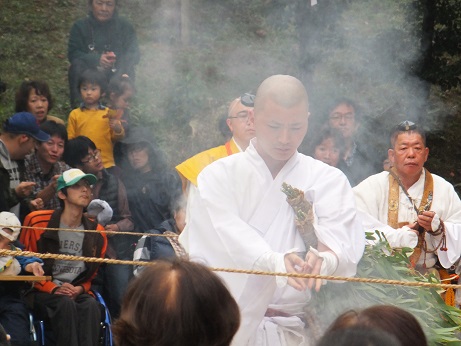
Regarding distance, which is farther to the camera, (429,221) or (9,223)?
(9,223)

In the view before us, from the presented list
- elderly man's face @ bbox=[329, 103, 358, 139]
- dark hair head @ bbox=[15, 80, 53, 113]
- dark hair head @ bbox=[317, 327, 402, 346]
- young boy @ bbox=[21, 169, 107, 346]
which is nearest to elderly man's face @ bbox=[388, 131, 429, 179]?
elderly man's face @ bbox=[329, 103, 358, 139]

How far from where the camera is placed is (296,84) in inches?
159

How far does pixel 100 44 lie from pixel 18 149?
2.34 meters

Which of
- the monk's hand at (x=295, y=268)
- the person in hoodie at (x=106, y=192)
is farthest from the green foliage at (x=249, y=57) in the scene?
the monk's hand at (x=295, y=268)

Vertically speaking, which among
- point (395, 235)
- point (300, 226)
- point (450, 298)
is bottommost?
point (450, 298)

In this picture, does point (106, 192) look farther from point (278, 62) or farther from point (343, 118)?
point (278, 62)

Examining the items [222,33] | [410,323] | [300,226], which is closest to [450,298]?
[300,226]

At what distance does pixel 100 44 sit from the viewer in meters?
8.16

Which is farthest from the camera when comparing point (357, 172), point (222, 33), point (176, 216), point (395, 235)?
point (222, 33)

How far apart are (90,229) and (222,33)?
20.7 ft

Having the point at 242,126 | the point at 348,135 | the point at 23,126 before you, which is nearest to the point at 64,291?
the point at 23,126

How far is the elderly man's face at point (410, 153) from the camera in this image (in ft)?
18.0

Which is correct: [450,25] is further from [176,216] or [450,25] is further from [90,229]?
[90,229]

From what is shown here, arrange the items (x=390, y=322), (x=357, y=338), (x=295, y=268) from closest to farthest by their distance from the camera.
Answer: (x=357, y=338), (x=390, y=322), (x=295, y=268)
